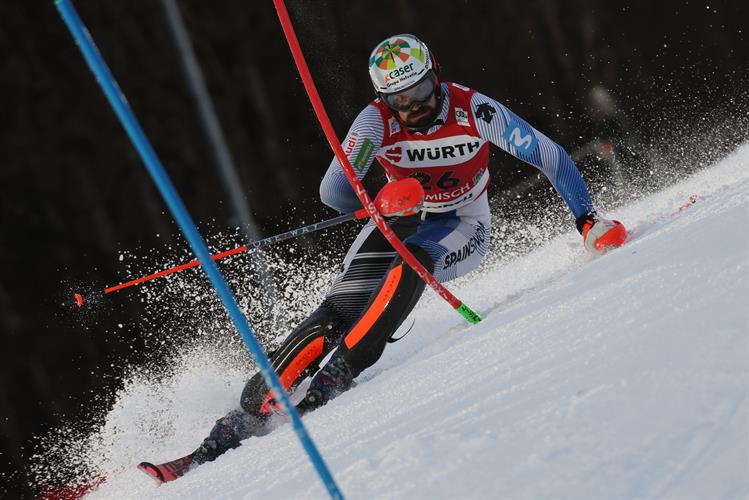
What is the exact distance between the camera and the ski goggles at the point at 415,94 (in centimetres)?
337

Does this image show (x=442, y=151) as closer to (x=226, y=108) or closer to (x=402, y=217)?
(x=402, y=217)

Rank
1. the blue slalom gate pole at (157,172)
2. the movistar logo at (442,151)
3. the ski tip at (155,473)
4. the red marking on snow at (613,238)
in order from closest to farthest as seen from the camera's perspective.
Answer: the blue slalom gate pole at (157,172), the ski tip at (155,473), the red marking on snow at (613,238), the movistar logo at (442,151)

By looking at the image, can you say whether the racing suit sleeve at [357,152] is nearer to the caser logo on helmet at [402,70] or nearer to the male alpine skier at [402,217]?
the male alpine skier at [402,217]

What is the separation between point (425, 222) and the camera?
3713mm

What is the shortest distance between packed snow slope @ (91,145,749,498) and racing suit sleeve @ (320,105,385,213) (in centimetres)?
97

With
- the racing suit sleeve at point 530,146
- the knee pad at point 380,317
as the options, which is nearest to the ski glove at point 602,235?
the racing suit sleeve at point 530,146

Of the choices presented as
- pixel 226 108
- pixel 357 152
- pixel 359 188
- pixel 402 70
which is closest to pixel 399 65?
pixel 402 70

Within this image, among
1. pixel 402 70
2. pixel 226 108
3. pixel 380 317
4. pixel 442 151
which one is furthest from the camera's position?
pixel 226 108

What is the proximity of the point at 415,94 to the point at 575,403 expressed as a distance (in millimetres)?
2082

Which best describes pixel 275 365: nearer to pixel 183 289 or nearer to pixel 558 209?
pixel 183 289

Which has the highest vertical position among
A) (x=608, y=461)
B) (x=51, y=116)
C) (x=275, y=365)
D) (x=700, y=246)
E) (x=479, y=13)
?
(x=51, y=116)

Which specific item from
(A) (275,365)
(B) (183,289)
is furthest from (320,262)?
(A) (275,365)

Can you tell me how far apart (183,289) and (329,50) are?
81.1 inches

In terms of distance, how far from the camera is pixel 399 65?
11.0ft
